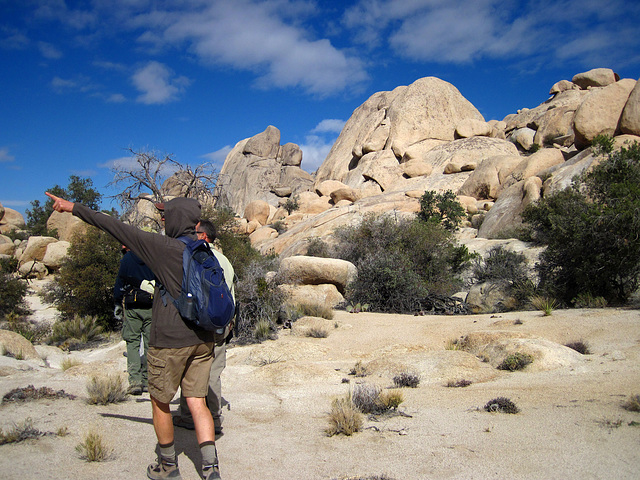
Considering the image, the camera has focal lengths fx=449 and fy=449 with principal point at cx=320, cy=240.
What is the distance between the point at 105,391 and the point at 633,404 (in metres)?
4.94

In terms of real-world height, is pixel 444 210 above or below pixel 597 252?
above

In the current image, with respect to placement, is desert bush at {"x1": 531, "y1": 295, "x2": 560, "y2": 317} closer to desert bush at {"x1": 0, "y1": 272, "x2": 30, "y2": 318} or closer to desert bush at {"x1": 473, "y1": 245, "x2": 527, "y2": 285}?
desert bush at {"x1": 473, "y1": 245, "x2": 527, "y2": 285}

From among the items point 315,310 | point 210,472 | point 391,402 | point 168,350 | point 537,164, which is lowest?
point 391,402

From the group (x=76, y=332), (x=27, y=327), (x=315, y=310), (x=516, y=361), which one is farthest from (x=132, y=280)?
(x=27, y=327)

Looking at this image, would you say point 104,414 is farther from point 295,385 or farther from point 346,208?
point 346,208

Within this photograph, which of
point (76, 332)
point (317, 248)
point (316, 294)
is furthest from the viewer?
point (317, 248)

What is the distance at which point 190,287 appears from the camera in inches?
109

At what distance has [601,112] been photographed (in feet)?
75.5

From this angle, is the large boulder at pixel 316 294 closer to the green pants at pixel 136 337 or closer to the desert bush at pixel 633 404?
the green pants at pixel 136 337

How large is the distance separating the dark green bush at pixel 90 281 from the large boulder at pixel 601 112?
899 inches

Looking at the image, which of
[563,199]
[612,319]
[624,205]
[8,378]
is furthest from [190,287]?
[563,199]

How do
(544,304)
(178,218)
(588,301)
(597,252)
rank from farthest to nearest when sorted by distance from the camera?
(597,252), (588,301), (544,304), (178,218)

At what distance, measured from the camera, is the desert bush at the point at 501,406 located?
4203mm

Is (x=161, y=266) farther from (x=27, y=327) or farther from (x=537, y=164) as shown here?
(x=537, y=164)
